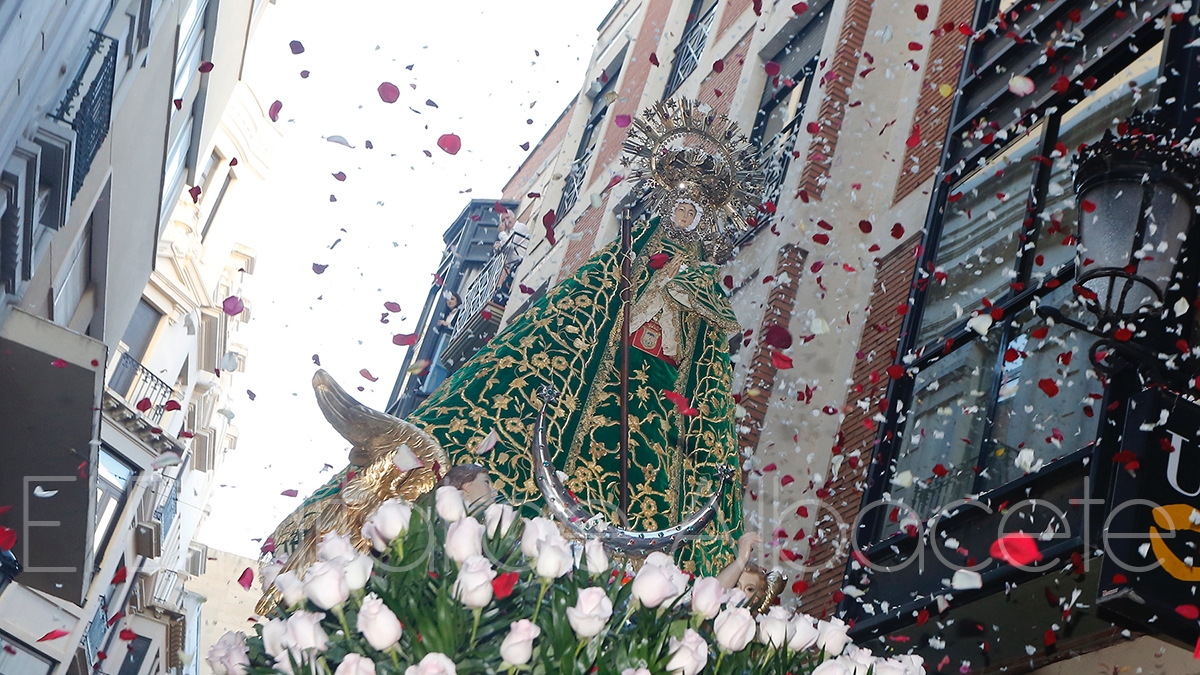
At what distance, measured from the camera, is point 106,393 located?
53.3ft

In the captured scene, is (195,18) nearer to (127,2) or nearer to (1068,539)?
(127,2)

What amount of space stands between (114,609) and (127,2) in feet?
50.6

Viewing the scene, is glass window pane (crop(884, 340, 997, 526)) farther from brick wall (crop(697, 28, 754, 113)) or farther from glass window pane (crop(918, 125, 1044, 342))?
brick wall (crop(697, 28, 754, 113))

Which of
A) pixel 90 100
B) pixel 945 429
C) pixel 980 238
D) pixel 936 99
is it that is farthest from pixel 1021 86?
pixel 90 100

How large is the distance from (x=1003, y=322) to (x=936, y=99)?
8.74 ft

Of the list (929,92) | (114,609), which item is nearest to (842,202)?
(929,92)

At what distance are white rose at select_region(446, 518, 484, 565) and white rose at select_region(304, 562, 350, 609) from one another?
0.22 metres

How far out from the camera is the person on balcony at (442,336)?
19.5 meters

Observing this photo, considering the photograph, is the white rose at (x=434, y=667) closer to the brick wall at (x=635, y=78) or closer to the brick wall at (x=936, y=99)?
the brick wall at (x=936, y=99)

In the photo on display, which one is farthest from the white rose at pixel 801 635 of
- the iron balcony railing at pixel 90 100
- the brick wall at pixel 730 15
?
the brick wall at pixel 730 15

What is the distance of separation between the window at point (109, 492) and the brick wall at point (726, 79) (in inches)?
423

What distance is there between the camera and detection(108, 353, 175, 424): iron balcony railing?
18031 millimetres

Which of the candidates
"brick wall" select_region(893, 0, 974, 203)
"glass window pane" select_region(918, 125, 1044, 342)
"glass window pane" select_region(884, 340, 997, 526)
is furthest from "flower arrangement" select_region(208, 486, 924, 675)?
"brick wall" select_region(893, 0, 974, 203)

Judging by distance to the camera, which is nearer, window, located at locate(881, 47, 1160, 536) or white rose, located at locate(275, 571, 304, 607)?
white rose, located at locate(275, 571, 304, 607)
